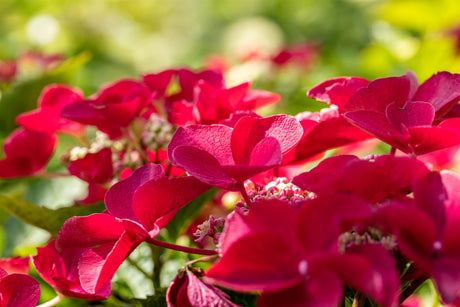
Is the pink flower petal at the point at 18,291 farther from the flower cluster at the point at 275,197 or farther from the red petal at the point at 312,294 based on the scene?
the red petal at the point at 312,294

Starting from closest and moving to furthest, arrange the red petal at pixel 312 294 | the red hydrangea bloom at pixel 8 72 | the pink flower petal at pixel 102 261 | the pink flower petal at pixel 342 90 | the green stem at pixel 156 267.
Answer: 1. the red petal at pixel 312 294
2. the pink flower petal at pixel 102 261
3. the pink flower petal at pixel 342 90
4. the green stem at pixel 156 267
5. the red hydrangea bloom at pixel 8 72

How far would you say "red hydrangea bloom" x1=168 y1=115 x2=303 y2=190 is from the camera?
0.45m

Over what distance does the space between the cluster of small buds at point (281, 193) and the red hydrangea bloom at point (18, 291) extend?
0.61 ft

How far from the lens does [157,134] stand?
66 centimetres

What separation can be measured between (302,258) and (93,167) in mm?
306

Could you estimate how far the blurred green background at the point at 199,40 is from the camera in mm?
966

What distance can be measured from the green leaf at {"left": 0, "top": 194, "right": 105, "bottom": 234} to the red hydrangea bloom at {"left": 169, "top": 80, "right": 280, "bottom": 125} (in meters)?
0.13

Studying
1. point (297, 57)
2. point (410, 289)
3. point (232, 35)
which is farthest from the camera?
point (232, 35)

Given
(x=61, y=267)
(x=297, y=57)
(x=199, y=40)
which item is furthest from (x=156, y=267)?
(x=199, y=40)

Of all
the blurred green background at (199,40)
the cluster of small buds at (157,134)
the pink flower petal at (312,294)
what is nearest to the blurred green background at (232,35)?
the blurred green background at (199,40)

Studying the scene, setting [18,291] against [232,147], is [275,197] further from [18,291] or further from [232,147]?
[18,291]

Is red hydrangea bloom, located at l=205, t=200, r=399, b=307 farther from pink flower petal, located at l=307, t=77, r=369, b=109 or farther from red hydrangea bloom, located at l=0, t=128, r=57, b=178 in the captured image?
red hydrangea bloom, located at l=0, t=128, r=57, b=178

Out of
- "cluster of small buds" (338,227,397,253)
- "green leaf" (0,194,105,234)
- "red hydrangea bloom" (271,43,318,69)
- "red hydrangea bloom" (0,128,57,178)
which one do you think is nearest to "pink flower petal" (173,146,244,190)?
"cluster of small buds" (338,227,397,253)

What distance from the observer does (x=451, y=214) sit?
389 mm
